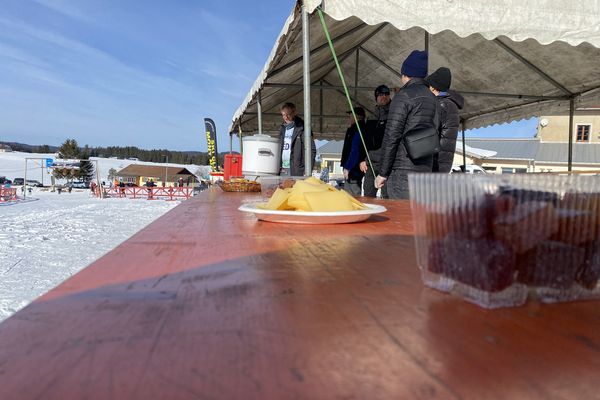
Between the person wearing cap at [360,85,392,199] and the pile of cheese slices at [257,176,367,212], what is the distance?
2.25 meters

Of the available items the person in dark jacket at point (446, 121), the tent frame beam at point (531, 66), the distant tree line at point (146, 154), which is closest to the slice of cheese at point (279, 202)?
the person in dark jacket at point (446, 121)

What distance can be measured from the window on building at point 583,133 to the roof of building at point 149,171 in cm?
3987

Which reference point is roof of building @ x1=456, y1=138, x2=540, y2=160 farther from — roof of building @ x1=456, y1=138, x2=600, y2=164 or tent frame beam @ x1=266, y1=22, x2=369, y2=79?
tent frame beam @ x1=266, y1=22, x2=369, y2=79

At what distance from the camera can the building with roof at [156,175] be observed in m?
46.9

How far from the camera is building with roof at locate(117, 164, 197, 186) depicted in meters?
46.9

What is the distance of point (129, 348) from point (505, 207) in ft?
1.21

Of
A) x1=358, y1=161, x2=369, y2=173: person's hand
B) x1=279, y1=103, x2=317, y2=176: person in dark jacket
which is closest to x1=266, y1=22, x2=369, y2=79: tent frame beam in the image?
x1=279, y1=103, x2=317, y2=176: person in dark jacket

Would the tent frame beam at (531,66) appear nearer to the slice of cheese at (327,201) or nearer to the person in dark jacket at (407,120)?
the person in dark jacket at (407,120)

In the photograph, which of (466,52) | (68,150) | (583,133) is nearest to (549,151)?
(583,133)

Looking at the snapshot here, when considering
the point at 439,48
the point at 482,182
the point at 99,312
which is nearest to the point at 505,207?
the point at 482,182

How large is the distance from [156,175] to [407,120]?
1951 inches

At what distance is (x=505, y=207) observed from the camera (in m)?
0.41

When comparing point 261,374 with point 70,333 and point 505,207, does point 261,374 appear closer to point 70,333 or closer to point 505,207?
point 70,333

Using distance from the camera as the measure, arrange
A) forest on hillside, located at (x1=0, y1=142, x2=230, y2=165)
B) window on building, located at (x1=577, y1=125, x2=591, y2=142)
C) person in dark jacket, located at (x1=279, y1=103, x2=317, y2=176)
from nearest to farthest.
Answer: person in dark jacket, located at (x1=279, y1=103, x2=317, y2=176), window on building, located at (x1=577, y1=125, x2=591, y2=142), forest on hillside, located at (x1=0, y1=142, x2=230, y2=165)
